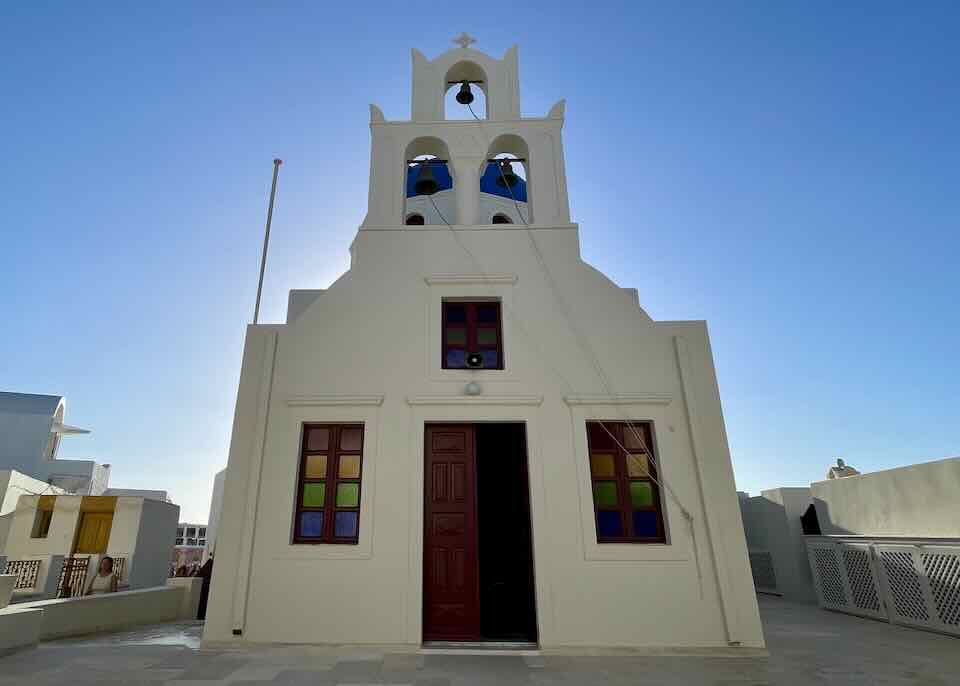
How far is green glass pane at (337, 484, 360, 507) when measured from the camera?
23.6 ft

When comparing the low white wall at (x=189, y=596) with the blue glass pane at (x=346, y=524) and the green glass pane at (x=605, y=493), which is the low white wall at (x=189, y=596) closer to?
the blue glass pane at (x=346, y=524)

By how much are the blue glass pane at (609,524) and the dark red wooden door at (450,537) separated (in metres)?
1.80

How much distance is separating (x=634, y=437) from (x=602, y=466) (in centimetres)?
68

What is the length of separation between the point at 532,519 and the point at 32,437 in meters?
34.5

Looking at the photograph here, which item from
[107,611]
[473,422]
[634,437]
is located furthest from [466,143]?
[107,611]

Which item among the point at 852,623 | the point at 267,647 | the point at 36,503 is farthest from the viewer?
the point at 36,503

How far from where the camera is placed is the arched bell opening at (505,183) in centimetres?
987

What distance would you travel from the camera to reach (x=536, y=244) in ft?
28.8

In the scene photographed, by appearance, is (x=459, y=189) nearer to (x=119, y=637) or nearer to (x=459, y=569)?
(x=459, y=569)

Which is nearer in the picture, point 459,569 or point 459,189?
point 459,569

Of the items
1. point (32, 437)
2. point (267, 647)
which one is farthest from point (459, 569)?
point (32, 437)

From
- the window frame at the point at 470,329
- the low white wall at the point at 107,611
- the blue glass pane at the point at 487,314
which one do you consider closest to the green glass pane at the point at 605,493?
the window frame at the point at 470,329

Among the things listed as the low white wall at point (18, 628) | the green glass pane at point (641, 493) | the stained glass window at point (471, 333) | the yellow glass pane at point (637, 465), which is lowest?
the low white wall at point (18, 628)

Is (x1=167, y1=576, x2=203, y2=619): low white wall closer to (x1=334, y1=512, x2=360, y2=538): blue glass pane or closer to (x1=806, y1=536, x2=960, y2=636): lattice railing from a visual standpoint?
(x1=334, y1=512, x2=360, y2=538): blue glass pane
